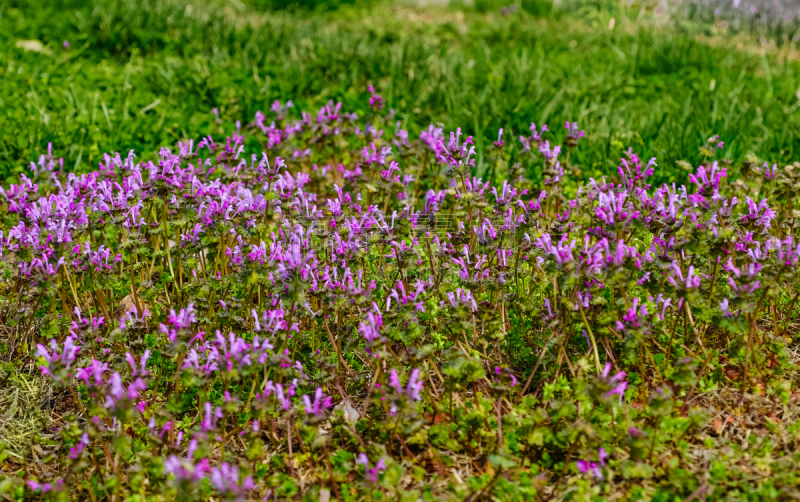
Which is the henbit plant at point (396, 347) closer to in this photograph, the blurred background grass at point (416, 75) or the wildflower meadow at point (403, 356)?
the wildflower meadow at point (403, 356)

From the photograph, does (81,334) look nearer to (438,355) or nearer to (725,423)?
(438,355)

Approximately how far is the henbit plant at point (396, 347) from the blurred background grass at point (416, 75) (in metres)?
1.45

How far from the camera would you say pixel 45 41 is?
24.6ft

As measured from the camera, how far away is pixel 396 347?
3381 millimetres

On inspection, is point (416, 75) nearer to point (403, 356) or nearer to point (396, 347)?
point (396, 347)

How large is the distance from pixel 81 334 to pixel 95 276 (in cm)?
70

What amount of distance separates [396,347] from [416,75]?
148 inches

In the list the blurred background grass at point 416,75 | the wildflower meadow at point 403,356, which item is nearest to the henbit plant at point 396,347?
the wildflower meadow at point 403,356

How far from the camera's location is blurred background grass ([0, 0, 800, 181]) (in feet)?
17.9

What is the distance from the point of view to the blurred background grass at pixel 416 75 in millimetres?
5469

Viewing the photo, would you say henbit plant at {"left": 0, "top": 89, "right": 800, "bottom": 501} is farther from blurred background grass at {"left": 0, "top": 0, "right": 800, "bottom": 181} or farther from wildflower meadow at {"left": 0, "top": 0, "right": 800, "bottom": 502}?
blurred background grass at {"left": 0, "top": 0, "right": 800, "bottom": 181}

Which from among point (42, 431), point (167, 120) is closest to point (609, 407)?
point (42, 431)

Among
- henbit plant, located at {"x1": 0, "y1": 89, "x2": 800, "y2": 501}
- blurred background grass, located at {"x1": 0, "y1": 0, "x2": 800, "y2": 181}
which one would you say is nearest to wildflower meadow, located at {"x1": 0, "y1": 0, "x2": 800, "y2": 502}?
henbit plant, located at {"x1": 0, "y1": 89, "x2": 800, "y2": 501}

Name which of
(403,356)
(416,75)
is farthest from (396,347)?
(416,75)
